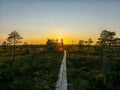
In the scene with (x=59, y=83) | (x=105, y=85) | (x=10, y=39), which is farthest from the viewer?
(x=10, y=39)

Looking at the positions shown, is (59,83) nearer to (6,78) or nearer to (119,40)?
(6,78)

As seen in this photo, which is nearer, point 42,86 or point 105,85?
point 42,86

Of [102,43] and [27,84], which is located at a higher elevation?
[102,43]

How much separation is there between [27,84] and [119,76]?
12709 millimetres

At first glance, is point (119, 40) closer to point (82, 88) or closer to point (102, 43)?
point (102, 43)

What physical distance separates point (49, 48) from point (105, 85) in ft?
229

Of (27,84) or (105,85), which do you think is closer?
(27,84)

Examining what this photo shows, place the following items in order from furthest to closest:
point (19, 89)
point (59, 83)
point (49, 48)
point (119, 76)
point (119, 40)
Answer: point (49, 48) → point (119, 40) → point (119, 76) → point (59, 83) → point (19, 89)

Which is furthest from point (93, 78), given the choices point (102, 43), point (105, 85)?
point (102, 43)

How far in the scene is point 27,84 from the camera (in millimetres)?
18688

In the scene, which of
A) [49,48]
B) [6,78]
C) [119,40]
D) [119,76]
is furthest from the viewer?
[49,48]

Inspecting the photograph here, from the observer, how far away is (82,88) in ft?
59.0

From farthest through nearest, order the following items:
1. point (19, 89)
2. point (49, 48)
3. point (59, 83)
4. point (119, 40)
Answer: point (49, 48)
point (119, 40)
point (59, 83)
point (19, 89)

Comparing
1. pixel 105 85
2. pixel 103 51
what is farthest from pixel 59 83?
pixel 103 51
